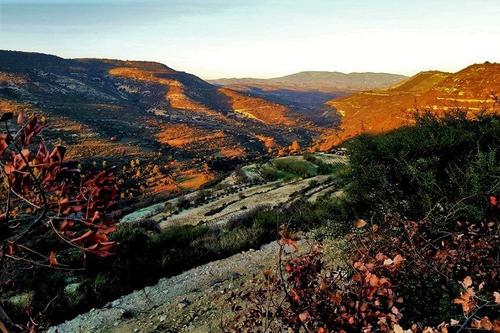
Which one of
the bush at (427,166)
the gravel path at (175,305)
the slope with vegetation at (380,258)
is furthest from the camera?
the bush at (427,166)

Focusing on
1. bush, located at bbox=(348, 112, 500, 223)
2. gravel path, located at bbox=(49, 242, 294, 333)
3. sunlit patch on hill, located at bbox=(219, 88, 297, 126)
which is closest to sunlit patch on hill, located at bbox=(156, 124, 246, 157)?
sunlit patch on hill, located at bbox=(219, 88, 297, 126)

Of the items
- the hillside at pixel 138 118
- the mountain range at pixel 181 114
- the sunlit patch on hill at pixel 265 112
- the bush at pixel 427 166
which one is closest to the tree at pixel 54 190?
the bush at pixel 427 166

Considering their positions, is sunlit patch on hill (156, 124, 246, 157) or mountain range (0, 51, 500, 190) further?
sunlit patch on hill (156, 124, 246, 157)

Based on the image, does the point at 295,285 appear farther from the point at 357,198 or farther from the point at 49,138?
the point at 49,138

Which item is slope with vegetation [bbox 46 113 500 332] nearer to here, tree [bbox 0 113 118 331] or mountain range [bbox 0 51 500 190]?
tree [bbox 0 113 118 331]

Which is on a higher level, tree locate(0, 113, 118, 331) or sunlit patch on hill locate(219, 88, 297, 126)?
tree locate(0, 113, 118, 331)

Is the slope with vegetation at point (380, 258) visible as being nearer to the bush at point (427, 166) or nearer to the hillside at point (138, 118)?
the bush at point (427, 166)

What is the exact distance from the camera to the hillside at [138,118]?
86.9m

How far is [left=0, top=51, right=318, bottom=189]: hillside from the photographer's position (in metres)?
86.9

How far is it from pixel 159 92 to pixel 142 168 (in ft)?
392

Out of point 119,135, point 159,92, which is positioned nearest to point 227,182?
point 119,135

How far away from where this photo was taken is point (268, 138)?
12550 centimetres

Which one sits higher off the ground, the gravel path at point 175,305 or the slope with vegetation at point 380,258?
the slope with vegetation at point 380,258

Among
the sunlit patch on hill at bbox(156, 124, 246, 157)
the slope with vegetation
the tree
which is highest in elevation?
the tree
